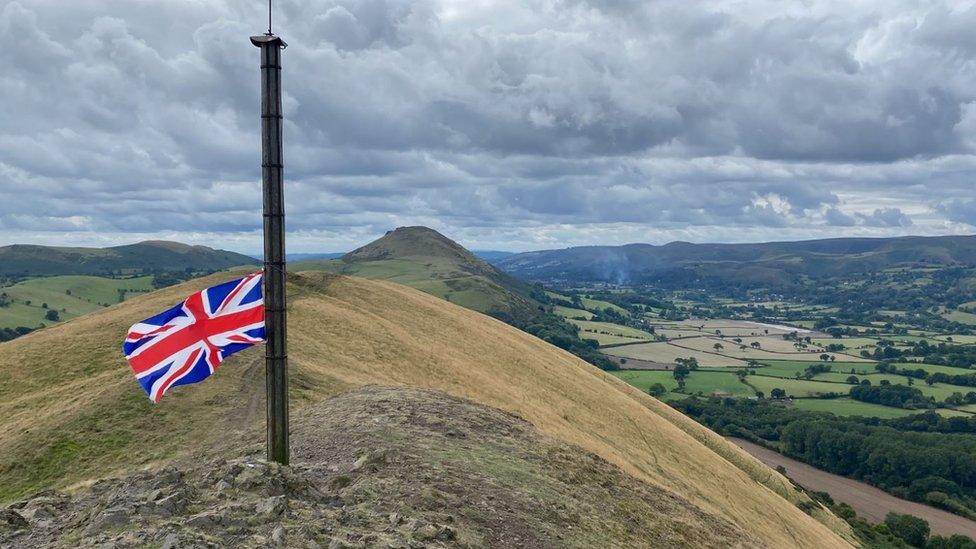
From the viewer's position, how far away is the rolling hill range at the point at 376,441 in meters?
19.7

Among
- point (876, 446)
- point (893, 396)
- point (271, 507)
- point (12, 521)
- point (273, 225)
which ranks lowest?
point (893, 396)

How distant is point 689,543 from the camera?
2648 centimetres

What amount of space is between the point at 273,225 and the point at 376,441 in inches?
389

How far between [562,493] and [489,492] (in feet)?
12.5

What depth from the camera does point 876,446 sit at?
410 ft

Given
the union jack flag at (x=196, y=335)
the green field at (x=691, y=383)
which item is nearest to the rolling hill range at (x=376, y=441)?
the union jack flag at (x=196, y=335)

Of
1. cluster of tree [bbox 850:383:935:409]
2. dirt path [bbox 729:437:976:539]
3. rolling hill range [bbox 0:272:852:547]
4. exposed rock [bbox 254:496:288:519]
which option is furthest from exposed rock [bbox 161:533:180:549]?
cluster of tree [bbox 850:383:935:409]

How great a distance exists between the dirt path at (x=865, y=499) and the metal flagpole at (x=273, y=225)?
99.6 meters

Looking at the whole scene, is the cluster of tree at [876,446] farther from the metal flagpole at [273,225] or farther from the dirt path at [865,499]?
the metal flagpole at [273,225]

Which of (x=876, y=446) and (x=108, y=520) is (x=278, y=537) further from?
A: (x=876, y=446)

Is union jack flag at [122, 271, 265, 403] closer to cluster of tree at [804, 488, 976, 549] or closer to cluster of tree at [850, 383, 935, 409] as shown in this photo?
cluster of tree at [804, 488, 976, 549]

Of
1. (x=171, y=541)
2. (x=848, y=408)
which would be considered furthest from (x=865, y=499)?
(x=171, y=541)

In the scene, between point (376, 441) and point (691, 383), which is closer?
point (376, 441)

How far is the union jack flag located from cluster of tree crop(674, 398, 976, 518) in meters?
125
